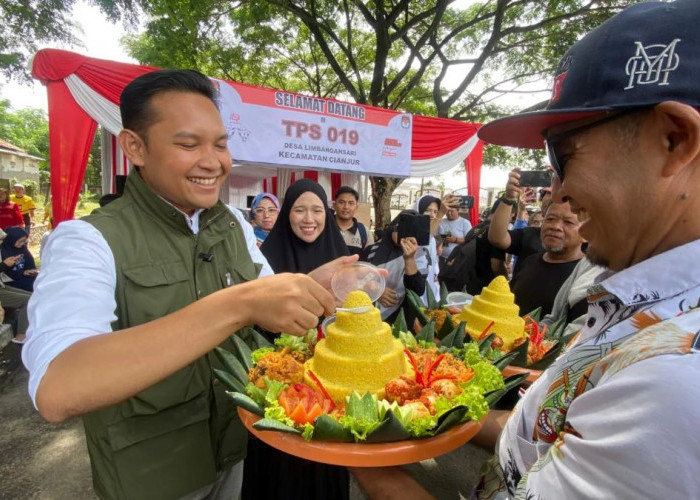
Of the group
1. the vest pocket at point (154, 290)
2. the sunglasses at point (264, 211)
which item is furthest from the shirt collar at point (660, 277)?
the sunglasses at point (264, 211)

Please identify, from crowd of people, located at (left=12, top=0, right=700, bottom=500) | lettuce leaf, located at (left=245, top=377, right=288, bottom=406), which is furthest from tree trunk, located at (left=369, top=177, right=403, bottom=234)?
lettuce leaf, located at (left=245, top=377, right=288, bottom=406)

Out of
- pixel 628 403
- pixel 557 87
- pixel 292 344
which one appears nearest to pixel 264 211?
pixel 292 344

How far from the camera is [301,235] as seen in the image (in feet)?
12.2

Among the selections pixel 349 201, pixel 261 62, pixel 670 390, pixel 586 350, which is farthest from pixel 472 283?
pixel 261 62

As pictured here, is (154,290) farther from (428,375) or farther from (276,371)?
(428,375)

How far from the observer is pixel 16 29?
8.05 metres

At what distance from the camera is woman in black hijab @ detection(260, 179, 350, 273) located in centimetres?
369

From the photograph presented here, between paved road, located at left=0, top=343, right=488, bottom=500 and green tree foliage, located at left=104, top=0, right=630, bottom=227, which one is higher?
green tree foliage, located at left=104, top=0, right=630, bottom=227

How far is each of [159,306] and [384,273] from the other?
1.05 metres

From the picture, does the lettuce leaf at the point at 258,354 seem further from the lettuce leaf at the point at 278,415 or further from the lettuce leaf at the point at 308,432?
the lettuce leaf at the point at 308,432

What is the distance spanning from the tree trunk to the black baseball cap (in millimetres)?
12239

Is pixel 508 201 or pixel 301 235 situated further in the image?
pixel 508 201

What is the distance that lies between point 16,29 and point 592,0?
14156mm

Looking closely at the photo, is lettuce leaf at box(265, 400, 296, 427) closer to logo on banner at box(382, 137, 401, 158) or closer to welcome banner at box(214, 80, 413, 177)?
welcome banner at box(214, 80, 413, 177)
